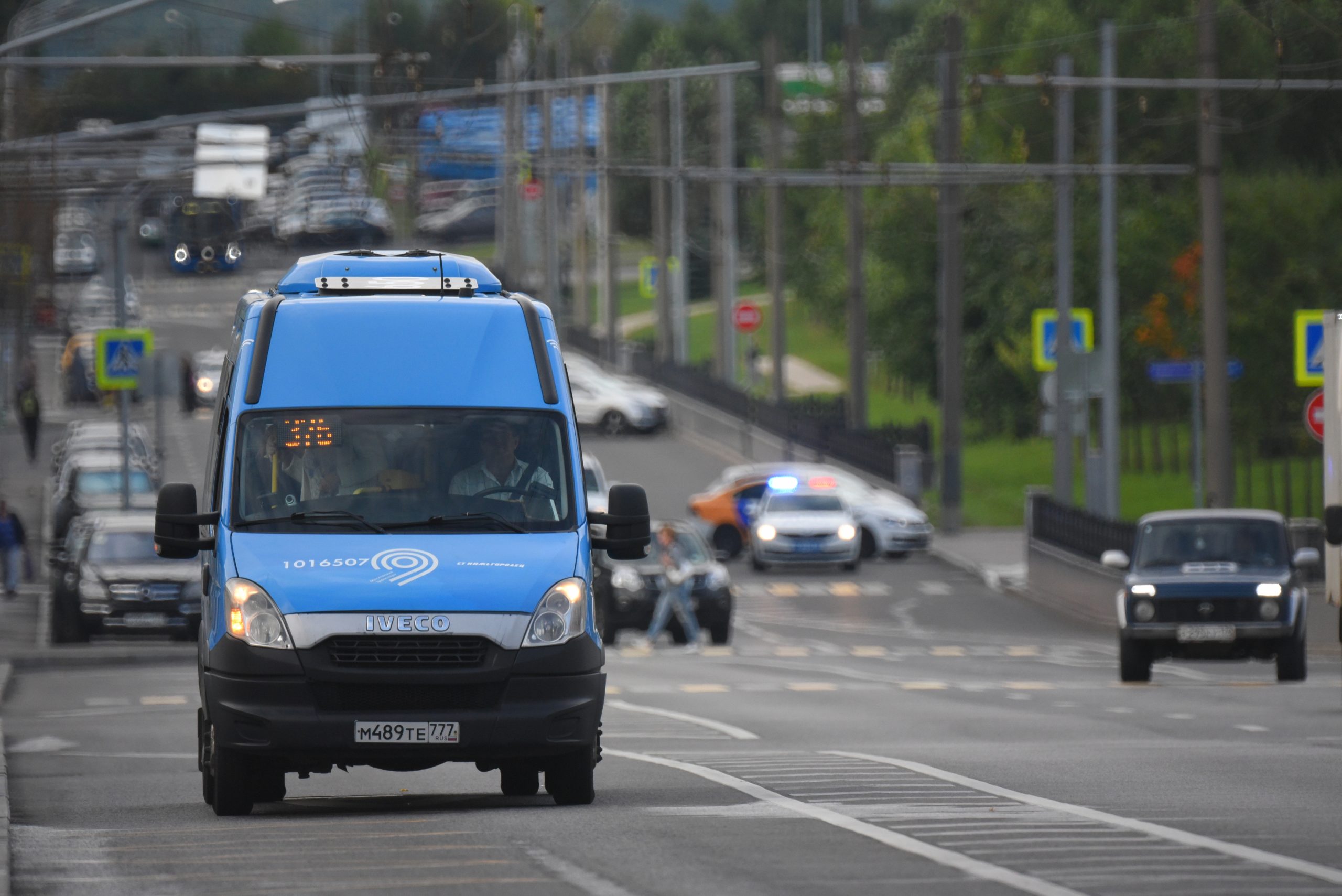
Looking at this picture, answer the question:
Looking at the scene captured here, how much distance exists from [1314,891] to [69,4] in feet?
61.2

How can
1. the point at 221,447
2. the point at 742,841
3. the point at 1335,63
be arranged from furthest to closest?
the point at 1335,63, the point at 221,447, the point at 742,841

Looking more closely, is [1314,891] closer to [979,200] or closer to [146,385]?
[146,385]

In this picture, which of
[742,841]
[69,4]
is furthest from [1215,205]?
[742,841]

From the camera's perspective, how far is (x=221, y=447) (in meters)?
12.9

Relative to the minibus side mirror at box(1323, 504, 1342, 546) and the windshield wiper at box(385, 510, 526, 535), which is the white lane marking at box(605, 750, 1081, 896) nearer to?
the windshield wiper at box(385, 510, 526, 535)

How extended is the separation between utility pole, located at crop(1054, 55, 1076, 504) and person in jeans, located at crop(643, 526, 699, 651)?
10.4 metres

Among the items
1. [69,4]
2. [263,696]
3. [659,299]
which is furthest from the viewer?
[659,299]

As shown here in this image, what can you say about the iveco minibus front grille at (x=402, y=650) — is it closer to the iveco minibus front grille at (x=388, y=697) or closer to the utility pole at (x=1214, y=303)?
the iveco minibus front grille at (x=388, y=697)

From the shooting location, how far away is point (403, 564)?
11938 millimetres

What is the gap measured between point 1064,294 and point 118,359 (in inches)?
606

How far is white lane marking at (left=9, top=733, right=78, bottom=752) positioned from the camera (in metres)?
18.1

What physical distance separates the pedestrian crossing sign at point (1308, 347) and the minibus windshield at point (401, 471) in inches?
740

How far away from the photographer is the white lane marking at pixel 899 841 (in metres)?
9.08

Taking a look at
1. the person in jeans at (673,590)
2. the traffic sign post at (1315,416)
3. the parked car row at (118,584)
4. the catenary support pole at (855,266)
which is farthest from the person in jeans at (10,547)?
the catenary support pole at (855,266)
